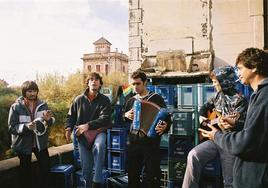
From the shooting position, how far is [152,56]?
31.3 ft

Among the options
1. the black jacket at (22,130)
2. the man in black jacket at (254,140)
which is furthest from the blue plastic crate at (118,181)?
the man in black jacket at (254,140)

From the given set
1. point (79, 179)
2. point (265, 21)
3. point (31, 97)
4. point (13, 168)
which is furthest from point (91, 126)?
point (265, 21)

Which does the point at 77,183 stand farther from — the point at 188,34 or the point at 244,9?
the point at 244,9

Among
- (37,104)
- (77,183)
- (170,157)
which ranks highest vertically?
(37,104)

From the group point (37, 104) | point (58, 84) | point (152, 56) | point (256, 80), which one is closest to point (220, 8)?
point (152, 56)

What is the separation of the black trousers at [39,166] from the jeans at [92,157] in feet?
2.07

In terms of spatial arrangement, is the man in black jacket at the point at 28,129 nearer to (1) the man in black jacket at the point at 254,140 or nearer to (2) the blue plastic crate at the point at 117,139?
(2) the blue plastic crate at the point at 117,139

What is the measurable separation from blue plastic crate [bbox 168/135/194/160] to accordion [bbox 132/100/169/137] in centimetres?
79

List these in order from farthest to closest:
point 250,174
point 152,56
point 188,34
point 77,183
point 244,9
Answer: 1. point 152,56
2. point 188,34
3. point 244,9
4. point 77,183
5. point 250,174

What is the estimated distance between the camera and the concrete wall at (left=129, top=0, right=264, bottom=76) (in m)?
8.16

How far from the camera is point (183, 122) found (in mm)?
5438

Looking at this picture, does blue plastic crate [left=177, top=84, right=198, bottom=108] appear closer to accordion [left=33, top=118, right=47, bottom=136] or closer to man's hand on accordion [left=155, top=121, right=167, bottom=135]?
man's hand on accordion [left=155, top=121, right=167, bottom=135]

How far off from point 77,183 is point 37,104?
71.5 inches

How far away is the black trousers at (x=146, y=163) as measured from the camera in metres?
4.77
